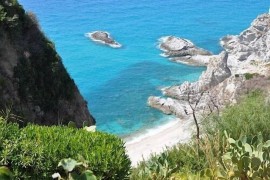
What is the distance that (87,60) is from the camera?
228ft

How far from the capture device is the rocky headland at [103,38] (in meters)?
73.0

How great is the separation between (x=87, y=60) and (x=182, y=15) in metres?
27.2

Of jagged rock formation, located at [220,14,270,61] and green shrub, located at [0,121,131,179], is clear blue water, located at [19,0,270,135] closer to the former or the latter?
jagged rock formation, located at [220,14,270,61]

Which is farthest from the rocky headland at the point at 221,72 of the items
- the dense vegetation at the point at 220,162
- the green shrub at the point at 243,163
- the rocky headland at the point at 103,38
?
the green shrub at the point at 243,163

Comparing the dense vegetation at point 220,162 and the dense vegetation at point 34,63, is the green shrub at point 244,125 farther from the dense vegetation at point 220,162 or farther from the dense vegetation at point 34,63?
the dense vegetation at point 34,63

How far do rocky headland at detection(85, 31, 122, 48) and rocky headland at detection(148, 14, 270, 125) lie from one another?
688cm

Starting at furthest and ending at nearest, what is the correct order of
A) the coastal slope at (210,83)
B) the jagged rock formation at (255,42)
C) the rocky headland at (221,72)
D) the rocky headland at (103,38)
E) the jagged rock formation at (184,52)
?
the rocky headland at (103,38)
the jagged rock formation at (184,52)
the jagged rock formation at (255,42)
the rocky headland at (221,72)
the coastal slope at (210,83)

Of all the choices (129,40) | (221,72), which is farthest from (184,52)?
(221,72)

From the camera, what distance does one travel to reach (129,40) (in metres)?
77.1

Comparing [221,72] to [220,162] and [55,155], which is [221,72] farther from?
[55,155]

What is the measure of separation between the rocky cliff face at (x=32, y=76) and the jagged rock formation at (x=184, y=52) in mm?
32336

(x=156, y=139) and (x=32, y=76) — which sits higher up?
(x=32, y=76)

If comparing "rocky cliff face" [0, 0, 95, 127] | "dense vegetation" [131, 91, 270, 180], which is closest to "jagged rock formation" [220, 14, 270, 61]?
"rocky cliff face" [0, 0, 95, 127]

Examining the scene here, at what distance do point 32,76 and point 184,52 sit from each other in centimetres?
3827
